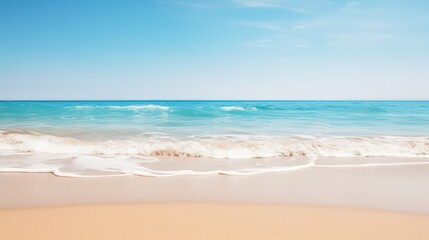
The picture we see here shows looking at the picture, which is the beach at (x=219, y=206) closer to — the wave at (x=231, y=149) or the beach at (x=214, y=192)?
the beach at (x=214, y=192)

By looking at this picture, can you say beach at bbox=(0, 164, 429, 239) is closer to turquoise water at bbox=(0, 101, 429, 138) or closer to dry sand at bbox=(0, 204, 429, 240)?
dry sand at bbox=(0, 204, 429, 240)

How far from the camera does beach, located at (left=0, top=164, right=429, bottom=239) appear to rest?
3438 millimetres

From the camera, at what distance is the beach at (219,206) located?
11.3ft

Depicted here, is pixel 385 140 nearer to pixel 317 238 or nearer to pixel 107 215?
pixel 317 238

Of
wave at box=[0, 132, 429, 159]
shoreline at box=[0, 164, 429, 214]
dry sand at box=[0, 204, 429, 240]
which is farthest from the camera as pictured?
wave at box=[0, 132, 429, 159]

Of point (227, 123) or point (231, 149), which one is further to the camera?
point (227, 123)

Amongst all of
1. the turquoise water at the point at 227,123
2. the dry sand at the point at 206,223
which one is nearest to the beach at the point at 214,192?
the dry sand at the point at 206,223

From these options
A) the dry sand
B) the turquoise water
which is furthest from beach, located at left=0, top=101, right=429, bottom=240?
the turquoise water

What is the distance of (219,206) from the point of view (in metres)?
4.41

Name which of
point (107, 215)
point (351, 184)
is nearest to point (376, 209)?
point (351, 184)

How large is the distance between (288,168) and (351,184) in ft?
5.45

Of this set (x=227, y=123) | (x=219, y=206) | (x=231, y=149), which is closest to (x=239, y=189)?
(x=219, y=206)

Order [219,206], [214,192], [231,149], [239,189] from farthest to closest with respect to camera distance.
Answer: [231,149] < [239,189] < [214,192] < [219,206]

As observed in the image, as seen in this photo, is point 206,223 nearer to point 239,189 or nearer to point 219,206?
point 219,206
